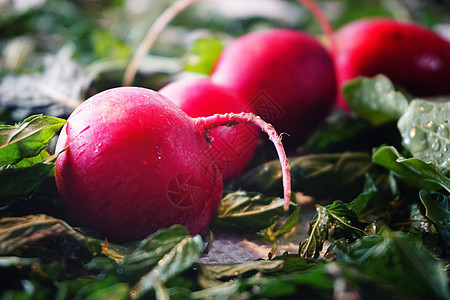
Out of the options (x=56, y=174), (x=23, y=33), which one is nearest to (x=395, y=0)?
(x=23, y=33)

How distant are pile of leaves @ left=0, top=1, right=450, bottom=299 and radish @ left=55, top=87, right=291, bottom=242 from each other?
0.03 meters

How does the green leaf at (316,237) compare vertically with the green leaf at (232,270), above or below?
below

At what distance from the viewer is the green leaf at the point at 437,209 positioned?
0.60 m

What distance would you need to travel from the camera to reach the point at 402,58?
1.00 meters

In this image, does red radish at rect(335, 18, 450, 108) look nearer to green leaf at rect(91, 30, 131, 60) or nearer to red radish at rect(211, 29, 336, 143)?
red radish at rect(211, 29, 336, 143)

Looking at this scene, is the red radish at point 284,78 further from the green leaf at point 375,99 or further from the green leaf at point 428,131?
the green leaf at point 428,131

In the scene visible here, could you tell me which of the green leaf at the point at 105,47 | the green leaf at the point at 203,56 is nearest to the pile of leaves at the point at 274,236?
the green leaf at the point at 203,56

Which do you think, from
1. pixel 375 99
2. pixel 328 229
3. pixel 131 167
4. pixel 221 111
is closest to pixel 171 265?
pixel 131 167

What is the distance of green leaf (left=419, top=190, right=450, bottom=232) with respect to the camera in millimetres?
596

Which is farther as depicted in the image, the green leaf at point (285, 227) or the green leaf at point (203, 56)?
the green leaf at point (203, 56)

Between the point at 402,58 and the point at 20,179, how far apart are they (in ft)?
2.80

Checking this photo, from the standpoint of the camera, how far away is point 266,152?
88cm

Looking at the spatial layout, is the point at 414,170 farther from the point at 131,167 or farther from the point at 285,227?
the point at 131,167

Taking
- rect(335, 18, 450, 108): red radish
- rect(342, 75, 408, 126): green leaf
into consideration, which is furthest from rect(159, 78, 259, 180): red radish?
rect(335, 18, 450, 108): red radish
